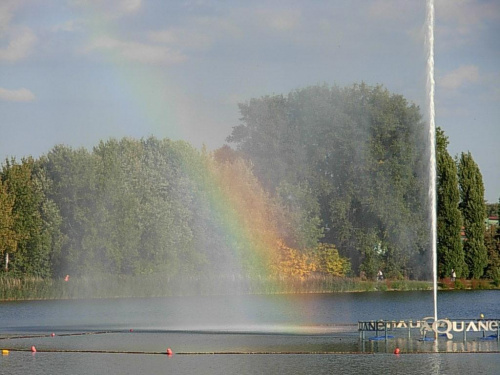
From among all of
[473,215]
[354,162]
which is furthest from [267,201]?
[473,215]

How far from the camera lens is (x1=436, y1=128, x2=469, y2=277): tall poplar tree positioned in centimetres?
10269

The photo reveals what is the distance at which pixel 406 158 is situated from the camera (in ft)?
333

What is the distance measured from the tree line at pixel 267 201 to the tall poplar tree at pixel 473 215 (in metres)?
0.13

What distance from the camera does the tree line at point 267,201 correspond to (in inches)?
3563

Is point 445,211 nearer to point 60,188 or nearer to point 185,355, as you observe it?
point 60,188

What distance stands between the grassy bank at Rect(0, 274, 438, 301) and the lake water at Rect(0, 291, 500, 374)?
4503mm

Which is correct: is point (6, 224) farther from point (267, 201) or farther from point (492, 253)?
point (492, 253)

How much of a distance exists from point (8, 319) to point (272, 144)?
51137 mm

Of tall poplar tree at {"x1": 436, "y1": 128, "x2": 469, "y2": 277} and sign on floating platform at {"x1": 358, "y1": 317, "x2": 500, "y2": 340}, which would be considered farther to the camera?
tall poplar tree at {"x1": 436, "y1": 128, "x2": 469, "y2": 277}

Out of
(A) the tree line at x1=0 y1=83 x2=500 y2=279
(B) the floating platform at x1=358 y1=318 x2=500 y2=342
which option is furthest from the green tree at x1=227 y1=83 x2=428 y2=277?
(B) the floating platform at x1=358 y1=318 x2=500 y2=342

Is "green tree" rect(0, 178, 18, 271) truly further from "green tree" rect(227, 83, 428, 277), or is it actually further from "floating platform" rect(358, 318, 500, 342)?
"floating platform" rect(358, 318, 500, 342)

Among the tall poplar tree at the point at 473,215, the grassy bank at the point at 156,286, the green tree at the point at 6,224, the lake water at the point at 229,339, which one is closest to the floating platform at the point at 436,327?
the lake water at the point at 229,339

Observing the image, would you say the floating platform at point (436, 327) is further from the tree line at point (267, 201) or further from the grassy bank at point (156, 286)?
the tree line at point (267, 201)

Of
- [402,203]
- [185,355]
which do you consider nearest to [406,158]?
[402,203]
